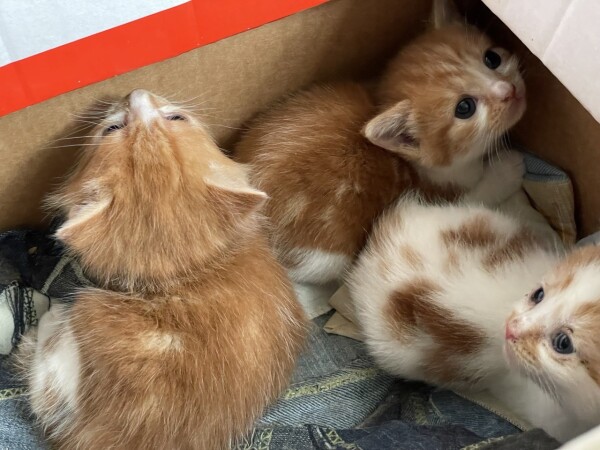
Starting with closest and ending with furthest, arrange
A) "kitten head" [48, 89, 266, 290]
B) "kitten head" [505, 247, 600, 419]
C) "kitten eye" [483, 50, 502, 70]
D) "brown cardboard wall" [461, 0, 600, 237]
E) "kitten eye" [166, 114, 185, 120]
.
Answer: "kitten head" [505, 247, 600, 419], "kitten head" [48, 89, 266, 290], "kitten eye" [166, 114, 185, 120], "brown cardboard wall" [461, 0, 600, 237], "kitten eye" [483, 50, 502, 70]

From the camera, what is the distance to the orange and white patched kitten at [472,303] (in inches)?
52.6

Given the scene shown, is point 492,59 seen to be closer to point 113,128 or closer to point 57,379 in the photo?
point 113,128

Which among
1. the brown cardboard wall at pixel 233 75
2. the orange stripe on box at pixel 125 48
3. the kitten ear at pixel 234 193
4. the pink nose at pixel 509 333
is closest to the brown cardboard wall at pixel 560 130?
the brown cardboard wall at pixel 233 75

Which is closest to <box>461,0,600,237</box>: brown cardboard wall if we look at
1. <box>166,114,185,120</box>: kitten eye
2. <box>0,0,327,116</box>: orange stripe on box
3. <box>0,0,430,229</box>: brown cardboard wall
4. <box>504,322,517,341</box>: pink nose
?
<box>0,0,430,229</box>: brown cardboard wall

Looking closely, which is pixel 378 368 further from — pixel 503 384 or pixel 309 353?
pixel 503 384

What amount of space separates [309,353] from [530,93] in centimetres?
93

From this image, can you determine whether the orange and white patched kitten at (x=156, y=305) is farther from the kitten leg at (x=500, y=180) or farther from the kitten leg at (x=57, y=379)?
the kitten leg at (x=500, y=180)

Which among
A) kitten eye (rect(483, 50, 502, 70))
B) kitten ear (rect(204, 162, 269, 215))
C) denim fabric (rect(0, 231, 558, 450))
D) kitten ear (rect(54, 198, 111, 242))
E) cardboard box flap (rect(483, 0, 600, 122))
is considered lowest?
denim fabric (rect(0, 231, 558, 450))

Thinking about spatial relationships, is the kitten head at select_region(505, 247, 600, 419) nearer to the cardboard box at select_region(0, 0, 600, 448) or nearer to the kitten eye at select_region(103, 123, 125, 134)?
the cardboard box at select_region(0, 0, 600, 448)

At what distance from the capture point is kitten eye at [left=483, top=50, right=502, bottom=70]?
1776 millimetres

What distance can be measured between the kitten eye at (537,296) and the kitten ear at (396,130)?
54 centimetres

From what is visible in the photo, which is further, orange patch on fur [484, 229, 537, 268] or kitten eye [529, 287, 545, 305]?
orange patch on fur [484, 229, 537, 268]

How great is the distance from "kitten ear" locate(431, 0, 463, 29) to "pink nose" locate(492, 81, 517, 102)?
237 millimetres

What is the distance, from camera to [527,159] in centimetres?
186
